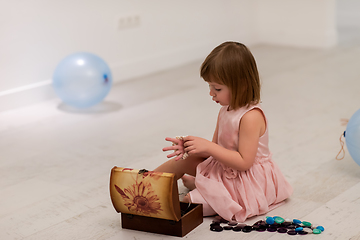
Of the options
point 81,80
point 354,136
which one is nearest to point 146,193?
point 354,136

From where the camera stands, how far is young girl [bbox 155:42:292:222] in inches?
71.9

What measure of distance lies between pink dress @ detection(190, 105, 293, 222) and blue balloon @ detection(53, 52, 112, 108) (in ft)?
5.72

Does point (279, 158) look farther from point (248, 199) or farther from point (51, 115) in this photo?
point (51, 115)

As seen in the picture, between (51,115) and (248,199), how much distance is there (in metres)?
2.09

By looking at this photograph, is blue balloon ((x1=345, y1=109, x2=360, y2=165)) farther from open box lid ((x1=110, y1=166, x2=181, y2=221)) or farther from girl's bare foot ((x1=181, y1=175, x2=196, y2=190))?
open box lid ((x1=110, y1=166, x2=181, y2=221))

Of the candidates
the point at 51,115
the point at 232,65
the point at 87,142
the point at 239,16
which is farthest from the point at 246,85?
the point at 239,16

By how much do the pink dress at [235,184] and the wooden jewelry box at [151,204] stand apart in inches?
3.0

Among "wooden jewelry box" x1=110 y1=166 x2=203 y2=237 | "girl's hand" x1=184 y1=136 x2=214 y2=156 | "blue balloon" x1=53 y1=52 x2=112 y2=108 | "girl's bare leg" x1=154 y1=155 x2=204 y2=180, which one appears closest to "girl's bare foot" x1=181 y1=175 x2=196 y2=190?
"girl's bare leg" x1=154 y1=155 x2=204 y2=180

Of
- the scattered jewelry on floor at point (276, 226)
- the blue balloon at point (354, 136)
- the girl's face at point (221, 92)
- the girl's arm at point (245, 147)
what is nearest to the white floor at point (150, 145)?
the scattered jewelry on floor at point (276, 226)

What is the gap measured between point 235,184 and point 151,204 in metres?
0.38

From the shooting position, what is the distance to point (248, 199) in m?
1.94

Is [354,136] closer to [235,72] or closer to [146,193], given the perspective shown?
[235,72]

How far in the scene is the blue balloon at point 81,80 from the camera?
3.52 m

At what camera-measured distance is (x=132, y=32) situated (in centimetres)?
460
